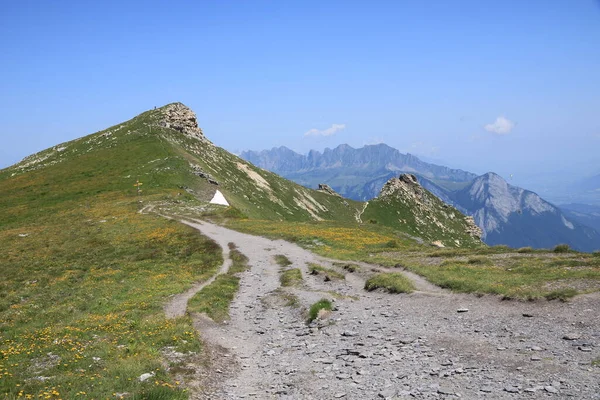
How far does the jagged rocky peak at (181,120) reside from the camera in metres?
147

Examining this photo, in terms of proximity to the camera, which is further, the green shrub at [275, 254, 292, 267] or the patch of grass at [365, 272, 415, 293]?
the green shrub at [275, 254, 292, 267]

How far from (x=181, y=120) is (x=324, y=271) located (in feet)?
440

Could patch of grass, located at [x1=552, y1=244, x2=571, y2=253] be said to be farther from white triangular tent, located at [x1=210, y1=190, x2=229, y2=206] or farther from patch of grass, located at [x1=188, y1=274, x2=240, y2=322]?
white triangular tent, located at [x1=210, y1=190, x2=229, y2=206]

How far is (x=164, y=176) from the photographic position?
90.2 metres

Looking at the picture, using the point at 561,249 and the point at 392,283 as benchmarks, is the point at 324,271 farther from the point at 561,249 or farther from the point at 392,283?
the point at 561,249

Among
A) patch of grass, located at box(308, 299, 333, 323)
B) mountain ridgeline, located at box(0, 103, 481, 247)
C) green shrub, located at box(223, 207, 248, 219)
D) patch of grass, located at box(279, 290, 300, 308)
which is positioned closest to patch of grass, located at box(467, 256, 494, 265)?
patch of grass, located at box(308, 299, 333, 323)

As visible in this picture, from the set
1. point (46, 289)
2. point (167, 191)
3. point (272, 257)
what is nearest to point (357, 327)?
point (272, 257)

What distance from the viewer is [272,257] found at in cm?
4228

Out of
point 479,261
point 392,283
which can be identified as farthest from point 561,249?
point 392,283

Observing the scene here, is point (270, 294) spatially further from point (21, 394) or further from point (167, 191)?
point (167, 191)

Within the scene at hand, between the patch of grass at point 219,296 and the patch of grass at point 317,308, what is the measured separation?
5.32 m

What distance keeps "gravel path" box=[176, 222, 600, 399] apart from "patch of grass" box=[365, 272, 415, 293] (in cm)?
82

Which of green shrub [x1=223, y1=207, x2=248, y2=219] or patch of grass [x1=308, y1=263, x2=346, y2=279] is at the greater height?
green shrub [x1=223, y1=207, x2=248, y2=219]

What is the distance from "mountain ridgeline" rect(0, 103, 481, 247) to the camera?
8269 centimetres
